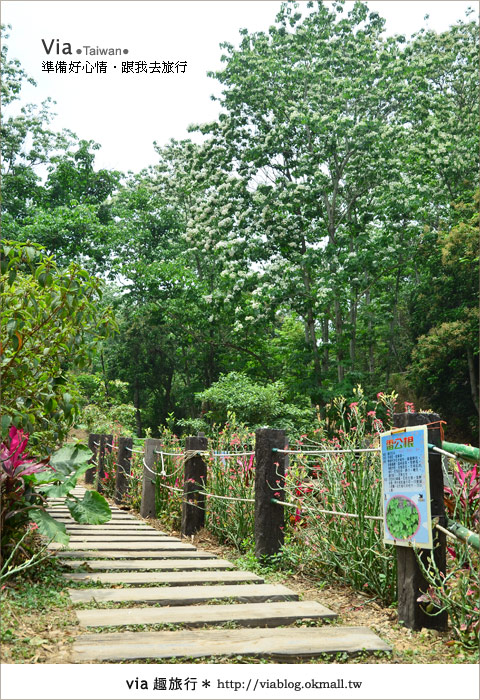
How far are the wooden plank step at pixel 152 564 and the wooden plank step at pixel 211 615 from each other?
1.04m

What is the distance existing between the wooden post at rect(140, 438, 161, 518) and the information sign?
4.27 m

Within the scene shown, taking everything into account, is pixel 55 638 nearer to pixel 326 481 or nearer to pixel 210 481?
pixel 326 481

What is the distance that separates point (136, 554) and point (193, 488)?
1297 mm

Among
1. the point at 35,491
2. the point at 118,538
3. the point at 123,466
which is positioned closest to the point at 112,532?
the point at 118,538

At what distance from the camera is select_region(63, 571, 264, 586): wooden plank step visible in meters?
3.87

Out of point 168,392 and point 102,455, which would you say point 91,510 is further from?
point 168,392

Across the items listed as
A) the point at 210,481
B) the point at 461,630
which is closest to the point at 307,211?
the point at 210,481

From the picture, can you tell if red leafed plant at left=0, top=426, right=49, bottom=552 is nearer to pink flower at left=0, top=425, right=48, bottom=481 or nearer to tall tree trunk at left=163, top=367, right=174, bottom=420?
pink flower at left=0, top=425, right=48, bottom=481

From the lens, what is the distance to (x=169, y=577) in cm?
404

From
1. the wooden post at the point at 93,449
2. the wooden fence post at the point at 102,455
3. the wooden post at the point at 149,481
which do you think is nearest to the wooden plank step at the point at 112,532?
the wooden post at the point at 149,481

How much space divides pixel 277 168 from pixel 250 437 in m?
11.5

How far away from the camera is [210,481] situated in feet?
19.5

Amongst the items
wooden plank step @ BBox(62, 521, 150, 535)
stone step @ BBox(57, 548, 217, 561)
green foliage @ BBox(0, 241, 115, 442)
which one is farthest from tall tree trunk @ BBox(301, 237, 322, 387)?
green foliage @ BBox(0, 241, 115, 442)

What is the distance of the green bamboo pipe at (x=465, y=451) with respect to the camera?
117 inches
